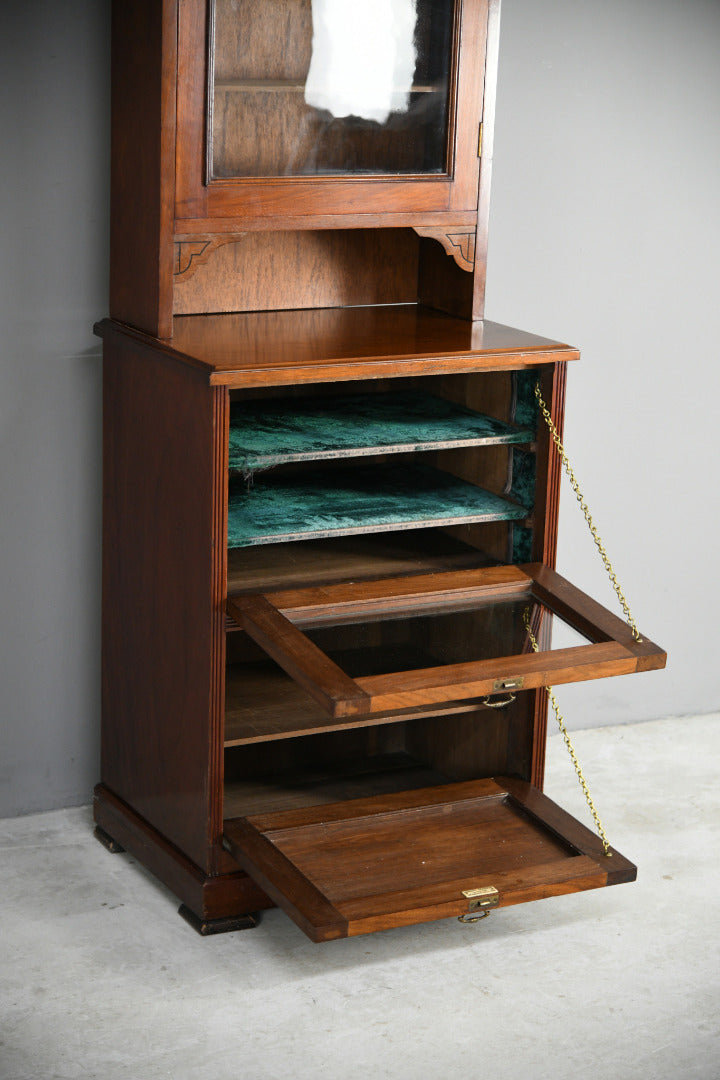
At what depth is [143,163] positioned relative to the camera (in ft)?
11.1

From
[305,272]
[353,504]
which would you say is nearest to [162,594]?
[353,504]

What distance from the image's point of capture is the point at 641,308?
441 centimetres

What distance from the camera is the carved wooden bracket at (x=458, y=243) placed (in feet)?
11.8

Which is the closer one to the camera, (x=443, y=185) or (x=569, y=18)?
(x=443, y=185)

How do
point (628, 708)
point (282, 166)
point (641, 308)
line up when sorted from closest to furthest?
1. point (282, 166)
2. point (641, 308)
3. point (628, 708)

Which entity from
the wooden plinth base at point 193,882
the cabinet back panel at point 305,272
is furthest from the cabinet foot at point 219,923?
the cabinet back panel at point 305,272

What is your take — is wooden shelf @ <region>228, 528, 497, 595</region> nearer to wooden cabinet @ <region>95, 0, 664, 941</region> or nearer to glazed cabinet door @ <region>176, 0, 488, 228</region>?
wooden cabinet @ <region>95, 0, 664, 941</region>

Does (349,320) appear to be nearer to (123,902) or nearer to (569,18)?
(569,18)

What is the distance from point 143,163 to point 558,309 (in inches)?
54.6

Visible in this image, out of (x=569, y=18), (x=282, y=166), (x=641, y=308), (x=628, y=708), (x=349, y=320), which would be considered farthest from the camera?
(x=628, y=708)

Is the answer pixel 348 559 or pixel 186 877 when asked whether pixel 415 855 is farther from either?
pixel 348 559

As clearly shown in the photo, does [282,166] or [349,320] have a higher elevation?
[282,166]

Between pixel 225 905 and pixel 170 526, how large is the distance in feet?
2.77

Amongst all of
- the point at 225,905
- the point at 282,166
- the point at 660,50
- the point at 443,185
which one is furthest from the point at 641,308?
the point at 225,905
